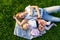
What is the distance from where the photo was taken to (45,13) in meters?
3.45

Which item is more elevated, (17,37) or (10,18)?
(10,18)

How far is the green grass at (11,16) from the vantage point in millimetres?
3350

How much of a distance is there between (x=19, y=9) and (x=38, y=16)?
1.15 ft

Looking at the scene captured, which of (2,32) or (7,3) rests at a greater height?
(7,3)

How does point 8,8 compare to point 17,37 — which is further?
point 8,8

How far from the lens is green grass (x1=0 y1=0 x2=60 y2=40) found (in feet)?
11.0

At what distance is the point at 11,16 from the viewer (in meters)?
3.56

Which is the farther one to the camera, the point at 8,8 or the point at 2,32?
the point at 8,8

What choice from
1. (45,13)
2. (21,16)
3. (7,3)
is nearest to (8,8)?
(7,3)

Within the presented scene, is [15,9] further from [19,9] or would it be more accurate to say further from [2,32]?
[2,32]

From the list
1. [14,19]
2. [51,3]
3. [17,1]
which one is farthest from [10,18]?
[51,3]

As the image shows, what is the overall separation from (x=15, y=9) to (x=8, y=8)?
10 centimetres

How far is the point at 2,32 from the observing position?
339 cm

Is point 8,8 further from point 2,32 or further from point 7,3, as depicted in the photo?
point 2,32
